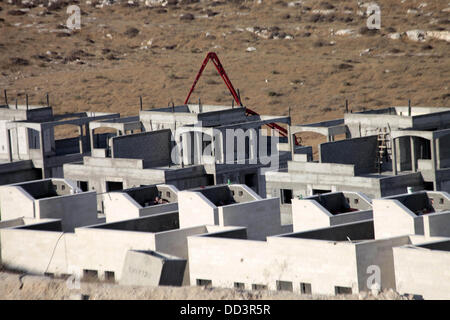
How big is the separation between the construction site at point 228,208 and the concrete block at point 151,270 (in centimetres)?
5

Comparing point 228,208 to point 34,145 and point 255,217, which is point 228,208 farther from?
point 34,145

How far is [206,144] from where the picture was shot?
58.4 metres

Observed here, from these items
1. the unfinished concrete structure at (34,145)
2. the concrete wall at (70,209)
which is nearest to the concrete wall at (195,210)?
the concrete wall at (70,209)

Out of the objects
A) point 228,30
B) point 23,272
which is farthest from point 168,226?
point 228,30

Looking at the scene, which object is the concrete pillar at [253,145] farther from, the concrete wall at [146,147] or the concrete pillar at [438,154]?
the concrete pillar at [438,154]

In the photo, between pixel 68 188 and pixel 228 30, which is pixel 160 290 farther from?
pixel 228 30

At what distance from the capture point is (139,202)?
47.0m

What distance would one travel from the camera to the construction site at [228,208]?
34281 mm

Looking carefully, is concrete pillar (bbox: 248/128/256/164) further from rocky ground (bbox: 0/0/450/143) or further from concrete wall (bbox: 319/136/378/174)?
rocky ground (bbox: 0/0/450/143)

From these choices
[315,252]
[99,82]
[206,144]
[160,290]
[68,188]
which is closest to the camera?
[160,290]

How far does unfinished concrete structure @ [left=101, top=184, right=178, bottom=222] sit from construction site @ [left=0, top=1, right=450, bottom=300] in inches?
2.3
